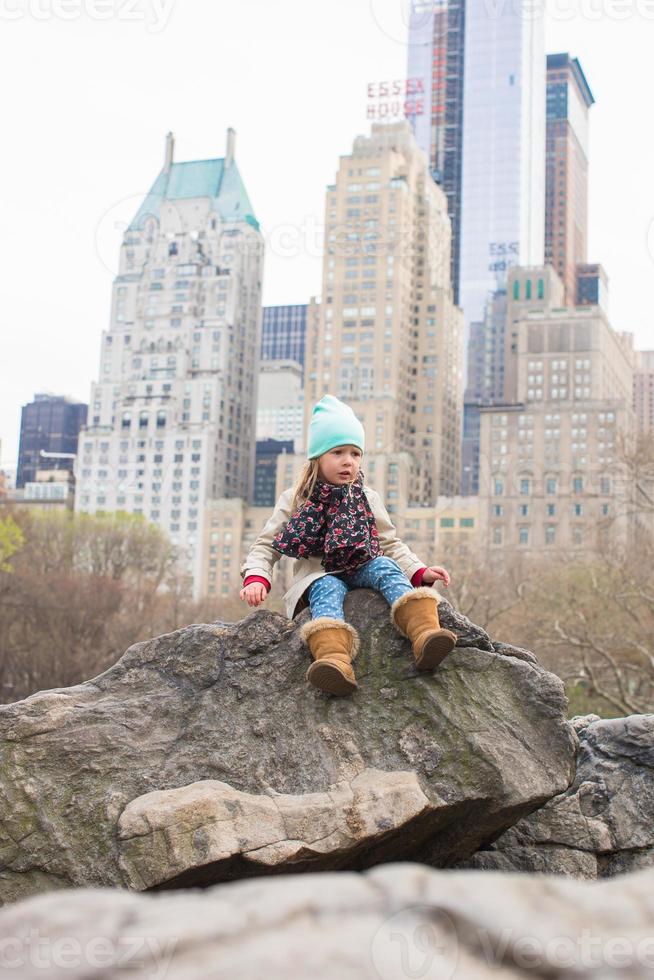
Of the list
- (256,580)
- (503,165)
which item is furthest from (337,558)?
(503,165)

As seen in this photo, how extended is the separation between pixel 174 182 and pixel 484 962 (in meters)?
162

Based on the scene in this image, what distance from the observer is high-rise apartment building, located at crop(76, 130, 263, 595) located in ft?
442

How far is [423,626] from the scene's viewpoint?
6.00 metres

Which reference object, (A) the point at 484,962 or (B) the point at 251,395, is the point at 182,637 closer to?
(A) the point at 484,962

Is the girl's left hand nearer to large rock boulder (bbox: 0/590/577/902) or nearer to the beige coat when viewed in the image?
the beige coat

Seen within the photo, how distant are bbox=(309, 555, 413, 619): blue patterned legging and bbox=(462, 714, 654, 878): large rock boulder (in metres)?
1.42

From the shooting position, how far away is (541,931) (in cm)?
199

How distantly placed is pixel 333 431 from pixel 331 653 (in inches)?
56.1

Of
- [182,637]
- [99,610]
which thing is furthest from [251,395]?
[182,637]

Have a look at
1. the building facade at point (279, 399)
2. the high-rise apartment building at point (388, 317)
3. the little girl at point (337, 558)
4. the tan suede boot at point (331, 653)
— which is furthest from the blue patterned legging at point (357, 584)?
the building facade at point (279, 399)

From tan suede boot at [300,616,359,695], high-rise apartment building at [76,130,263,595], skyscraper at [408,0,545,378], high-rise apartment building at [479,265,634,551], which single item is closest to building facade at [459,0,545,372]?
skyscraper at [408,0,545,378]

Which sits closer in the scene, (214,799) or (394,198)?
(214,799)

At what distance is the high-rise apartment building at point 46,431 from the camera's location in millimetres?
162250

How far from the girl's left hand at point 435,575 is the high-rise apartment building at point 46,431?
15692cm
